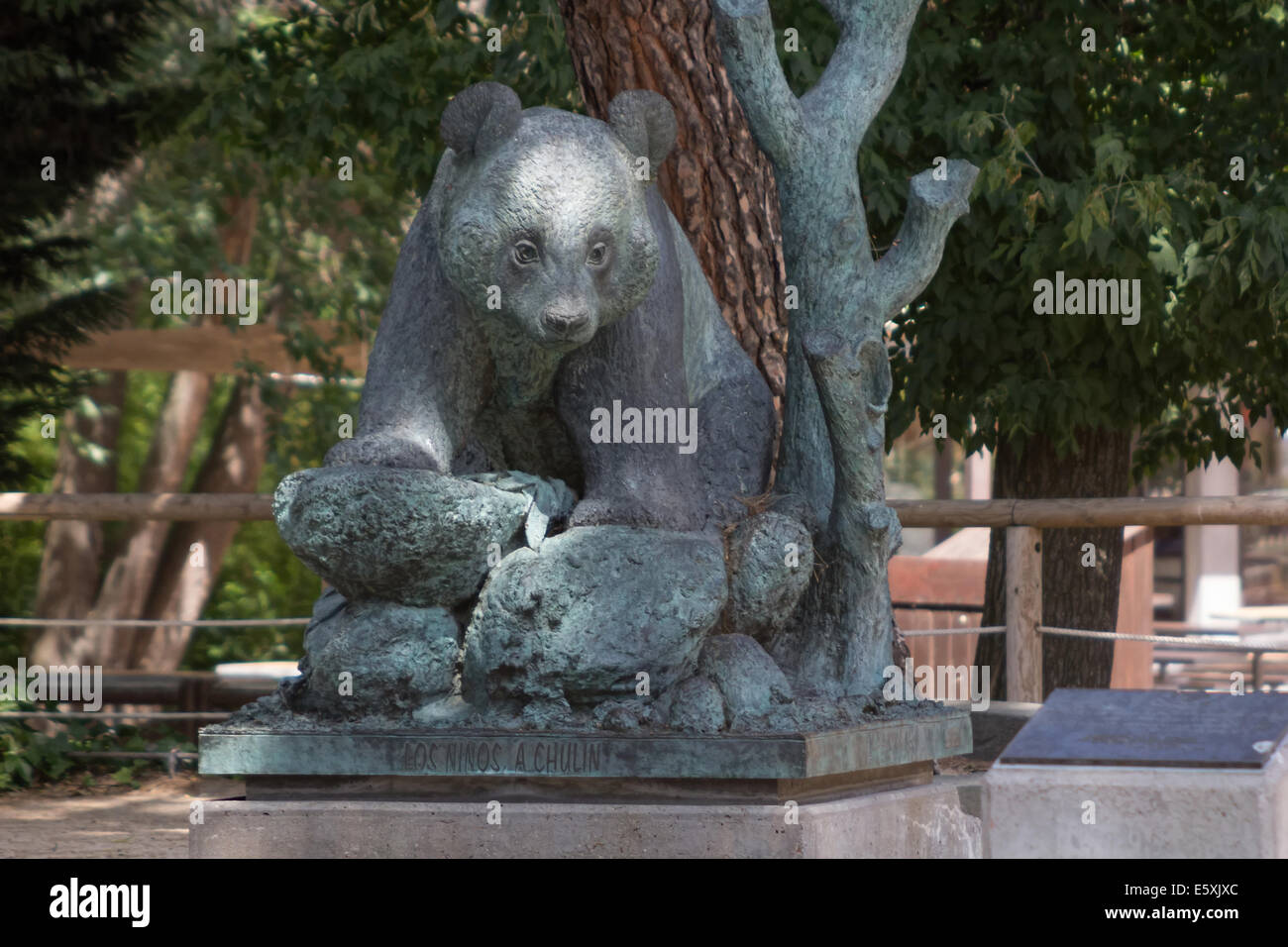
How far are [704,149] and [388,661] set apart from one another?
244cm

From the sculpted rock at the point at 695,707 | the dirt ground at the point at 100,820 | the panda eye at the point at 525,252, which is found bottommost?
the dirt ground at the point at 100,820

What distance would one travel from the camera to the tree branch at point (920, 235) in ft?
13.3

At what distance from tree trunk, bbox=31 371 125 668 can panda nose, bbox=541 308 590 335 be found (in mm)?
10431

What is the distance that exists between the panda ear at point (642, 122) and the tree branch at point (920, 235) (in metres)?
0.65

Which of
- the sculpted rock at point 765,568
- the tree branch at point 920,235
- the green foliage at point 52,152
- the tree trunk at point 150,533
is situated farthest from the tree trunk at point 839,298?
the tree trunk at point 150,533

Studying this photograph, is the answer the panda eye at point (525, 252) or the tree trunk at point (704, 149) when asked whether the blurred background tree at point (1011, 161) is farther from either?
the panda eye at point (525, 252)

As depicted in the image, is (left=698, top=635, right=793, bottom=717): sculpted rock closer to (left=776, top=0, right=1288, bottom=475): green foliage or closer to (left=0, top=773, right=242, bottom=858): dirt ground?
(left=0, top=773, right=242, bottom=858): dirt ground

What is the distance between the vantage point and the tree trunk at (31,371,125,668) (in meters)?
13.3

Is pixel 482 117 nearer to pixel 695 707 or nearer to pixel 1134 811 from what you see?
pixel 695 707

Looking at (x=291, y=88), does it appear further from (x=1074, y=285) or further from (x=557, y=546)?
(x=557, y=546)

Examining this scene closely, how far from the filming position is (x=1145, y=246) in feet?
24.2

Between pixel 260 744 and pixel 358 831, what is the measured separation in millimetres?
271

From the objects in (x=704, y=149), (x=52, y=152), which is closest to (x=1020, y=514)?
(x=704, y=149)

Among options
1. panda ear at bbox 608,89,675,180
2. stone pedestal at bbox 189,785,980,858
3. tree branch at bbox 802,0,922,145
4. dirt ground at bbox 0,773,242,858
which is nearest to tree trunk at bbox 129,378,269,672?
dirt ground at bbox 0,773,242,858
